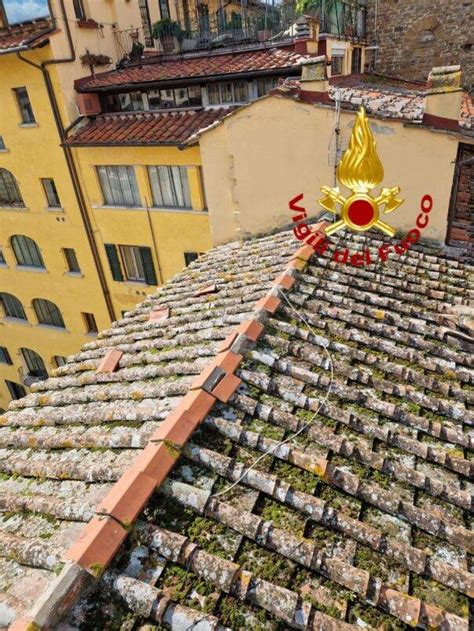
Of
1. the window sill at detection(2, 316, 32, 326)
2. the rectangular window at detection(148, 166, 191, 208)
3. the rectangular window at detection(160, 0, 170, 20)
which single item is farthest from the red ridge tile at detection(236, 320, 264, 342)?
the rectangular window at detection(160, 0, 170, 20)

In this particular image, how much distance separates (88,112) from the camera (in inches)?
660

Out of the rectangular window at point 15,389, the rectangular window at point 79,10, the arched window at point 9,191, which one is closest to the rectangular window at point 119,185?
the arched window at point 9,191

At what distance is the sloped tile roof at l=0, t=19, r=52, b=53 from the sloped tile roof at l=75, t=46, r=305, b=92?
73.5 inches

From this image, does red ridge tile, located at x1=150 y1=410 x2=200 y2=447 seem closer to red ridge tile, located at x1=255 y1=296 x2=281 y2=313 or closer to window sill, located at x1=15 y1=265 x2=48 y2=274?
red ridge tile, located at x1=255 y1=296 x2=281 y2=313

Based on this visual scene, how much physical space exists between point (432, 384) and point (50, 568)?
178 inches

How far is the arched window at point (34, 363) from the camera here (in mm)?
23906

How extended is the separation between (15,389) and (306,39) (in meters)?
23.3

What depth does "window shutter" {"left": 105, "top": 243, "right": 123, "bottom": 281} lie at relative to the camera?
1803cm

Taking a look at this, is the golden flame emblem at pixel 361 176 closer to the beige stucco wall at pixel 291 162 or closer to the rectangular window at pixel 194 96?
the beige stucco wall at pixel 291 162

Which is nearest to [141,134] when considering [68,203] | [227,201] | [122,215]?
[122,215]

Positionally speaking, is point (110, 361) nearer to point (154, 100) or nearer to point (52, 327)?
point (154, 100)

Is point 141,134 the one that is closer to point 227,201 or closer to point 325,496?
point 227,201

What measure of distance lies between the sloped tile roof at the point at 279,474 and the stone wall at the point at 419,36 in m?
19.7

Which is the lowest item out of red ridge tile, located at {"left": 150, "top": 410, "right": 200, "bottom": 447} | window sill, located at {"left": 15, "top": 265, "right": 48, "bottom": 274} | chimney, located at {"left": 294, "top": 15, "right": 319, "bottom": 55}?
window sill, located at {"left": 15, "top": 265, "right": 48, "bottom": 274}
